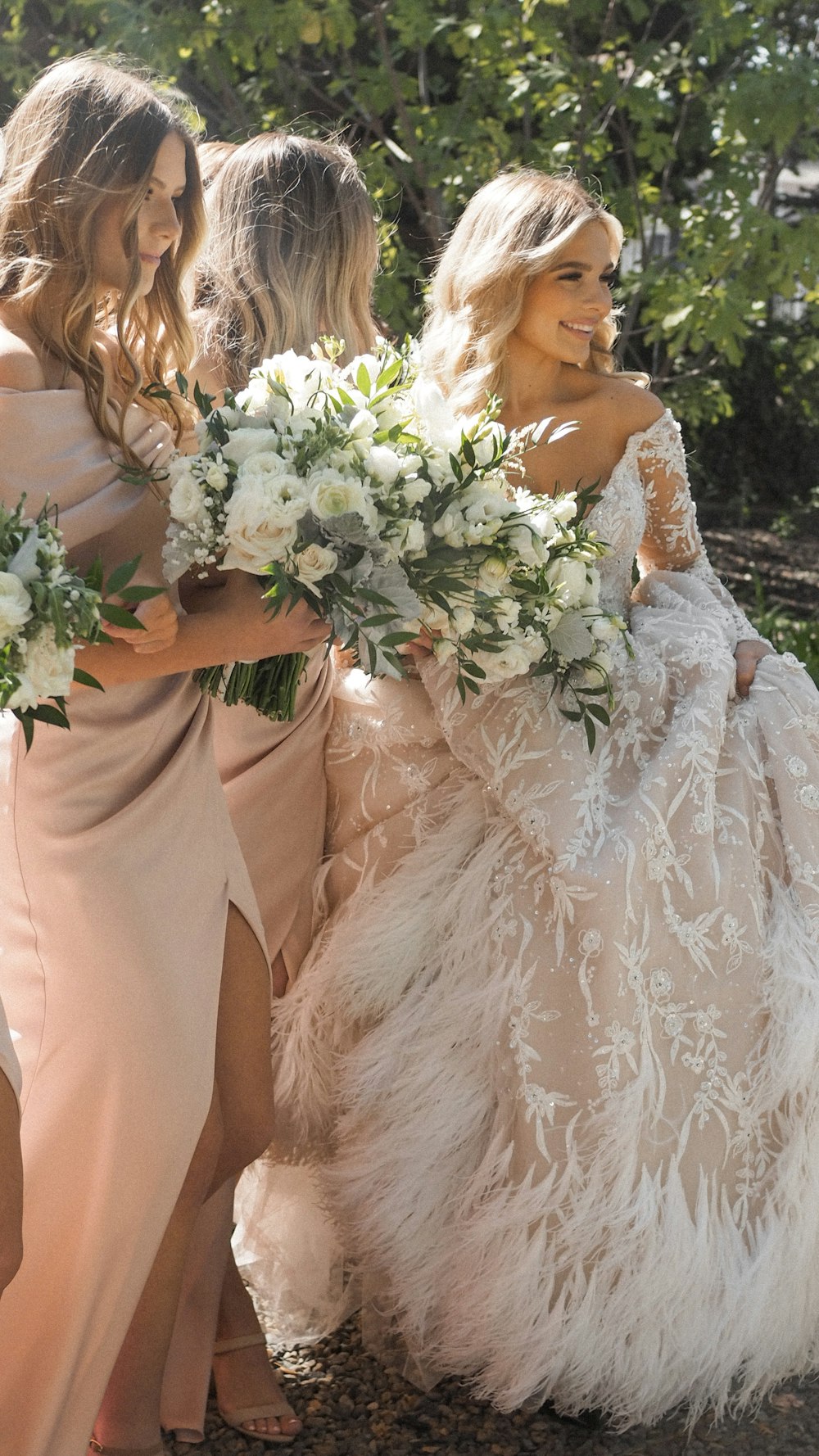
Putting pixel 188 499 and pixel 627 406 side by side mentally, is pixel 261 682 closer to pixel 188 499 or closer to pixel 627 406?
pixel 188 499

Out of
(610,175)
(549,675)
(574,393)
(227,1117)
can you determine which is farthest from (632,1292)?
(610,175)

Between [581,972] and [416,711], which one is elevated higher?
[416,711]

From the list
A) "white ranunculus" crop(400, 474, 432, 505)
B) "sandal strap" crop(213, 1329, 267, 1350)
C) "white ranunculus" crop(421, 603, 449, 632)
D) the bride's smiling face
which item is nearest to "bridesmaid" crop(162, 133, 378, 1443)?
"sandal strap" crop(213, 1329, 267, 1350)

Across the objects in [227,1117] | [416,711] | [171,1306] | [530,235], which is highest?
[530,235]

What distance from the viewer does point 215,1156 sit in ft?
9.12

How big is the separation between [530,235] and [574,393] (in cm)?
37

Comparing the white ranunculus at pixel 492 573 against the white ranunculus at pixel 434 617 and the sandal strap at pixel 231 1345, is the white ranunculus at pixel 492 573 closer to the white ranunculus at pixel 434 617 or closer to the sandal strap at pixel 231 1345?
the white ranunculus at pixel 434 617

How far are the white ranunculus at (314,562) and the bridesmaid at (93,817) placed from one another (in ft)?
0.46

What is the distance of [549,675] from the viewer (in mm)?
3088

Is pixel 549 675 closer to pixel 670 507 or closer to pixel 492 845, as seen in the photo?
pixel 492 845

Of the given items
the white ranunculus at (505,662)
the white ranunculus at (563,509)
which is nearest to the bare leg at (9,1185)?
the white ranunculus at (505,662)

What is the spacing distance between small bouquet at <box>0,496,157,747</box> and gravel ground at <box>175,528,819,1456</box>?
5.48 ft

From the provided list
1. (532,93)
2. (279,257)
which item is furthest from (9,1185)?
(532,93)

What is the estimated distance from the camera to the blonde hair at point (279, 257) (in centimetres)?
317
